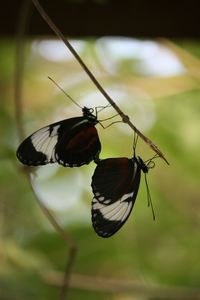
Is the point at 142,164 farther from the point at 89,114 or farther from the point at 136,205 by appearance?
the point at 136,205

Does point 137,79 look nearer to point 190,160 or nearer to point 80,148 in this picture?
point 190,160

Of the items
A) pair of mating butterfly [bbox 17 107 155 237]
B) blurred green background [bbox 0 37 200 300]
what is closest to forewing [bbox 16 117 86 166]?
pair of mating butterfly [bbox 17 107 155 237]

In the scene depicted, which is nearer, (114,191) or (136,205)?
(114,191)

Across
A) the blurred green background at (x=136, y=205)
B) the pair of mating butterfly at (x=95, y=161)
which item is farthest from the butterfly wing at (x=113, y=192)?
the blurred green background at (x=136, y=205)

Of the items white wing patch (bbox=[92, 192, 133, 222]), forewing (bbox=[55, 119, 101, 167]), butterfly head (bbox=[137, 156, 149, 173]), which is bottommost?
white wing patch (bbox=[92, 192, 133, 222])

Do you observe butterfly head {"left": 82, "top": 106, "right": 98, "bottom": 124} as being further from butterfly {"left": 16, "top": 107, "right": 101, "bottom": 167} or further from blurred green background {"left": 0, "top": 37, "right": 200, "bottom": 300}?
blurred green background {"left": 0, "top": 37, "right": 200, "bottom": 300}

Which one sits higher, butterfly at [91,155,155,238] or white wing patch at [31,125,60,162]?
white wing patch at [31,125,60,162]

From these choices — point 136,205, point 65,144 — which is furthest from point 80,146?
point 136,205
